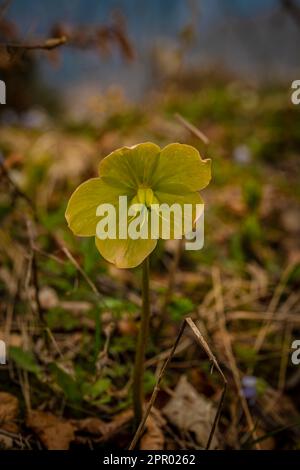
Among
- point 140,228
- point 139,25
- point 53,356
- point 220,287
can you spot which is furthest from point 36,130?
point 139,25

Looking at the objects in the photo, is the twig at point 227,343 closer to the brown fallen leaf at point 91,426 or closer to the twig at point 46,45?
the brown fallen leaf at point 91,426

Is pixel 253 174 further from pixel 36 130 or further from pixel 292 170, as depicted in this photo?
pixel 36 130

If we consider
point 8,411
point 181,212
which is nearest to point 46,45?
point 181,212

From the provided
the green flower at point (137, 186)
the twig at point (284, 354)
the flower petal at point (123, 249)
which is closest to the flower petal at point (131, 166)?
the green flower at point (137, 186)

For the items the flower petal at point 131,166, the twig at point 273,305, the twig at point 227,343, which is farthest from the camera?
the twig at point 273,305

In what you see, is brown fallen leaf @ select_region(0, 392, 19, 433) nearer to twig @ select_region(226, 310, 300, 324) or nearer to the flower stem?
the flower stem
